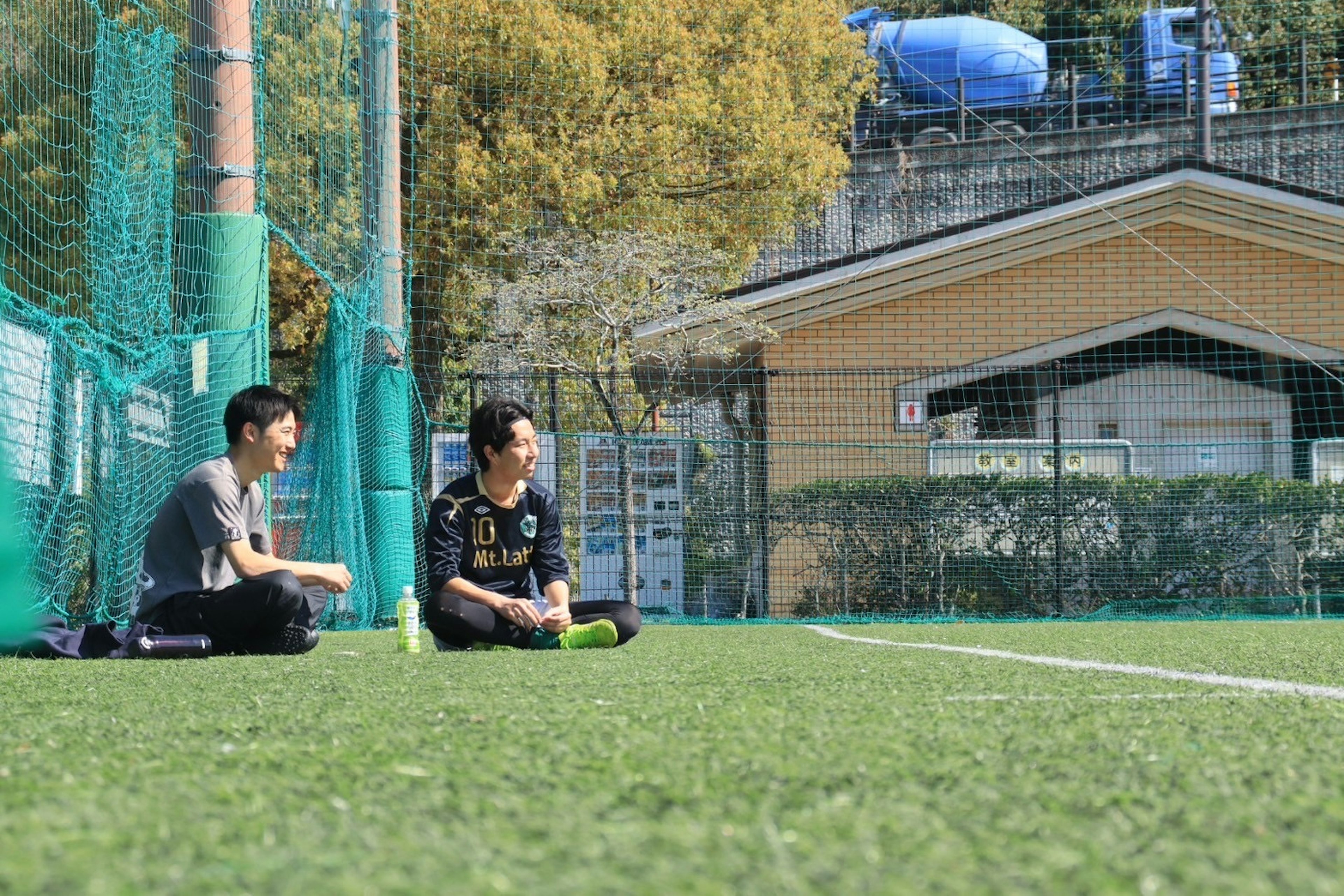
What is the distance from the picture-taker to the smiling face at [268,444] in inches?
177

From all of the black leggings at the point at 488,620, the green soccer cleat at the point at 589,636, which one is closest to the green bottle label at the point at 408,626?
the black leggings at the point at 488,620

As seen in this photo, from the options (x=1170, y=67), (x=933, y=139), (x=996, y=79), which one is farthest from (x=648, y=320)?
(x=1170, y=67)

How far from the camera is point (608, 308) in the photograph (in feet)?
47.9

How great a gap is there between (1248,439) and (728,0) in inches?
317

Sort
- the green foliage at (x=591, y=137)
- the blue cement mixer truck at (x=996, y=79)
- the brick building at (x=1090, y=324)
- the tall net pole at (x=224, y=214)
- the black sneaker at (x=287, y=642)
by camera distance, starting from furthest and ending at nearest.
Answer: the blue cement mixer truck at (x=996, y=79)
the green foliage at (x=591, y=137)
the brick building at (x=1090, y=324)
the tall net pole at (x=224, y=214)
the black sneaker at (x=287, y=642)

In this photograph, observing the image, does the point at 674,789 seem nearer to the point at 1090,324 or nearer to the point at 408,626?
the point at 408,626

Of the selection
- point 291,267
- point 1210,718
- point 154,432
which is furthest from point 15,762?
point 291,267

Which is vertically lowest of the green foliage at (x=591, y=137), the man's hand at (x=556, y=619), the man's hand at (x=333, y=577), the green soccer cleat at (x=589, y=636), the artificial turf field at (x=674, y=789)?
the green soccer cleat at (x=589, y=636)

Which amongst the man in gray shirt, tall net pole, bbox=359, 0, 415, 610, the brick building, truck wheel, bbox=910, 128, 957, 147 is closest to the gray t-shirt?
the man in gray shirt

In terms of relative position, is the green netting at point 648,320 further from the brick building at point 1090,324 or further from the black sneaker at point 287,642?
the black sneaker at point 287,642

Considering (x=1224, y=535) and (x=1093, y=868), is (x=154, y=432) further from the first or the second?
(x=1224, y=535)

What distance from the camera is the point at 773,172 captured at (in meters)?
14.8

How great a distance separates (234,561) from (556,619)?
41.1 inches

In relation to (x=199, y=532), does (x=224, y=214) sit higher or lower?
higher
